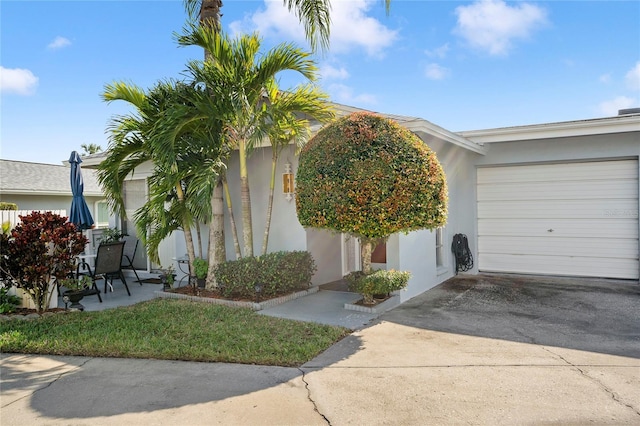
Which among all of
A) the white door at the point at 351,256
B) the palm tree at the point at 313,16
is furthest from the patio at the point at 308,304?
the palm tree at the point at 313,16

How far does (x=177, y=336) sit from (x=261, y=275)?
1.96m

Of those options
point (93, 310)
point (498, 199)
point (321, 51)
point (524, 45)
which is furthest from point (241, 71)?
point (524, 45)

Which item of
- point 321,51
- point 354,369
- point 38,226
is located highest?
point 321,51

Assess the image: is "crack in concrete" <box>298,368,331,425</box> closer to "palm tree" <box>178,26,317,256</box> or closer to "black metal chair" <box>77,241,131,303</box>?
"palm tree" <box>178,26,317,256</box>

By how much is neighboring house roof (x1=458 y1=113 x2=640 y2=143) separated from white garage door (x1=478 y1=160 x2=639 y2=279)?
4.47ft

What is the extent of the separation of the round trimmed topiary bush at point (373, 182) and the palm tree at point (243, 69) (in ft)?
4.87

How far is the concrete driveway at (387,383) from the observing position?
316 centimetres

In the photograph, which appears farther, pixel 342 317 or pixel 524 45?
pixel 524 45

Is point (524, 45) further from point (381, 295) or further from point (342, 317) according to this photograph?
point (342, 317)

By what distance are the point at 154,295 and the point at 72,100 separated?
7.57 metres

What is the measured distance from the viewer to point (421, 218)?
5.52 metres

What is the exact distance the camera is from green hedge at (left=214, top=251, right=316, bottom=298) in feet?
22.3

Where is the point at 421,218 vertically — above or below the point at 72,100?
below

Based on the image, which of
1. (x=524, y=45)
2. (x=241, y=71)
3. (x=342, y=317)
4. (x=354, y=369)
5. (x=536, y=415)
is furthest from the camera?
(x=524, y=45)
